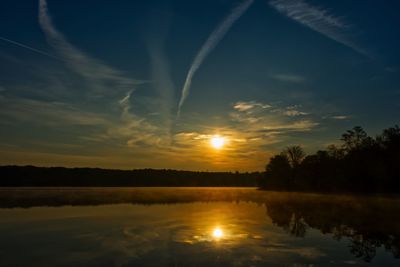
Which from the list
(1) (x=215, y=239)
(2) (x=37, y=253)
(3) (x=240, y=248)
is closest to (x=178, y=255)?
(3) (x=240, y=248)

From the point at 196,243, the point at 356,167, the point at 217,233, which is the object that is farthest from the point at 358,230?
the point at 356,167

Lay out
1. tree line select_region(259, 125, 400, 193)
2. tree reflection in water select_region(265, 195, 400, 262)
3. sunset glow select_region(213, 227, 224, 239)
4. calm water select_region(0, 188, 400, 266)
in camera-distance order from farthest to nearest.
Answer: tree line select_region(259, 125, 400, 193) → sunset glow select_region(213, 227, 224, 239) → tree reflection in water select_region(265, 195, 400, 262) → calm water select_region(0, 188, 400, 266)

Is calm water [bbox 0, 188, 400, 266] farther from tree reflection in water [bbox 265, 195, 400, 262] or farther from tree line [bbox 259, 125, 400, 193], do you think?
tree line [bbox 259, 125, 400, 193]

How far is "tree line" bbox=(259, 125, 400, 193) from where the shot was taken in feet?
246

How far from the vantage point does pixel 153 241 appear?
864 inches

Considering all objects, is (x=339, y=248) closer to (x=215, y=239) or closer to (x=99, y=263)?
(x=215, y=239)

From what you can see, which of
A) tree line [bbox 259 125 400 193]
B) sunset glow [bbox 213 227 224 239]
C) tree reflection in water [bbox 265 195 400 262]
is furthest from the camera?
tree line [bbox 259 125 400 193]

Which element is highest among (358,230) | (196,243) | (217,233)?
(358,230)

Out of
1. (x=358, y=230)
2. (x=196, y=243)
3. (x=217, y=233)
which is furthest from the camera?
(x=358, y=230)

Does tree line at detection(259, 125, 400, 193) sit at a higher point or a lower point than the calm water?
higher

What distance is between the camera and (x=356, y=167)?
8056cm

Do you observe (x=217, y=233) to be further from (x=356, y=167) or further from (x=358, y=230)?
(x=356, y=167)

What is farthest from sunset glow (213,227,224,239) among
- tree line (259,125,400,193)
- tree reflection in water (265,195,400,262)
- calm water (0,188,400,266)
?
tree line (259,125,400,193)

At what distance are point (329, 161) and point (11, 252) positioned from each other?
88.7 meters
